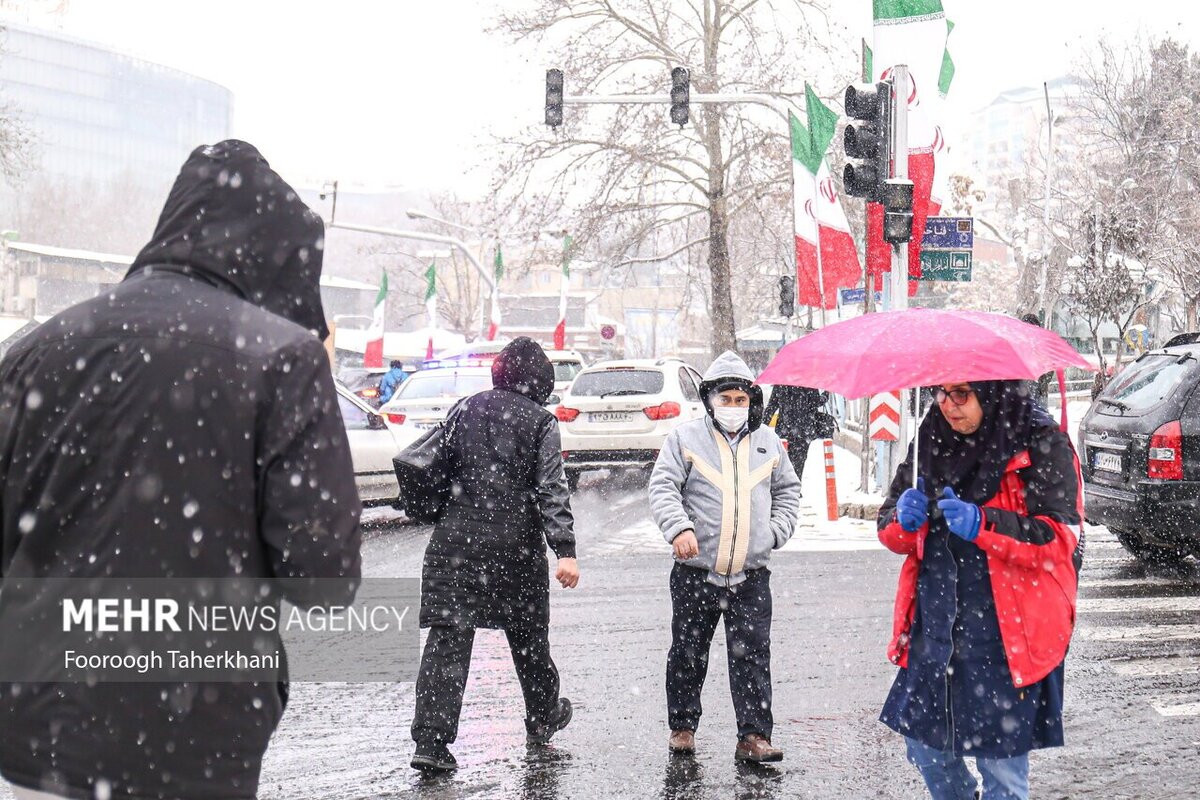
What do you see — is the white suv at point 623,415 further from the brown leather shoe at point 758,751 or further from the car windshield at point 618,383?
the brown leather shoe at point 758,751

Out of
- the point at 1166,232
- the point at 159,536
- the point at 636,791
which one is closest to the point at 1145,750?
the point at 636,791

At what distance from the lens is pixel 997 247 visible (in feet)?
410

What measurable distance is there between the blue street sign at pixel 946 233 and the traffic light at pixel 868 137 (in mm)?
1447

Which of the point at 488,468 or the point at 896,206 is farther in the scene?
the point at 896,206

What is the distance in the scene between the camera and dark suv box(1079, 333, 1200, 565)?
9445mm

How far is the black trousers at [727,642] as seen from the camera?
5.46 metres

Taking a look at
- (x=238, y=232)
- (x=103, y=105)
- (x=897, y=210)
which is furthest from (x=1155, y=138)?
(x=103, y=105)

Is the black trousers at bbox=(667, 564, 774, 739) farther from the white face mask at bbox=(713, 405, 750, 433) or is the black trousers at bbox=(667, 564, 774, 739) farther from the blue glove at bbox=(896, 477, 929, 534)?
the blue glove at bbox=(896, 477, 929, 534)

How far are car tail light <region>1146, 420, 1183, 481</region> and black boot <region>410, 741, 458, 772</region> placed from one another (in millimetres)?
6532

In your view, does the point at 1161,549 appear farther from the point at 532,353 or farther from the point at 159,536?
the point at 159,536

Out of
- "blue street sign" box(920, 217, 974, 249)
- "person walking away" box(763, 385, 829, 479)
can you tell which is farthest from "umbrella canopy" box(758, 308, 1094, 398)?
"person walking away" box(763, 385, 829, 479)

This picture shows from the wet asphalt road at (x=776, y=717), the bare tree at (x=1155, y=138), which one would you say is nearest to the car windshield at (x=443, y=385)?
the wet asphalt road at (x=776, y=717)

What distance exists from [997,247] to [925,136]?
11818 centimetres

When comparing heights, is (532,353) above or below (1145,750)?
above
